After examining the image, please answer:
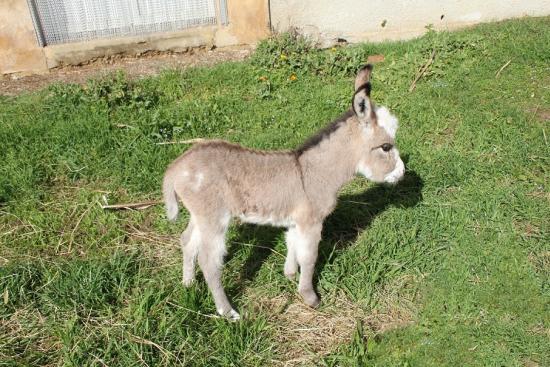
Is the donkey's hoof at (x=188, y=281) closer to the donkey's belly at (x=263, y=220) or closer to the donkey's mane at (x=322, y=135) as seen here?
the donkey's belly at (x=263, y=220)

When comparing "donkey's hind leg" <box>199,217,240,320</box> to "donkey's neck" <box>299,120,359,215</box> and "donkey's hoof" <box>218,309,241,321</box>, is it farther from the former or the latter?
"donkey's neck" <box>299,120,359,215</box>

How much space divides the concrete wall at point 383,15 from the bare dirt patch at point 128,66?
3.45 feet

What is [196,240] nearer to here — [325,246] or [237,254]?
[237,254]

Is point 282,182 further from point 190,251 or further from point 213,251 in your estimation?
point 190,251

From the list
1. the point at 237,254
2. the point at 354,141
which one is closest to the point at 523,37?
the point at 354,141

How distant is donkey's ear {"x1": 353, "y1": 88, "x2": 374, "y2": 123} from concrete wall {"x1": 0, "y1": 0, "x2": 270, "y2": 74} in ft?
16.9

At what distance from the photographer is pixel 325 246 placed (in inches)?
188

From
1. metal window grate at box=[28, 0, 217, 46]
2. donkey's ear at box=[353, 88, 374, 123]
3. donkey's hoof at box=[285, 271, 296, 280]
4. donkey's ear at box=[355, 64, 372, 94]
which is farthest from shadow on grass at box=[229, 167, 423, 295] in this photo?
metal window grate at box=[28, 0, 217, 46]

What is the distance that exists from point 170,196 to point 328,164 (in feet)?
4.12

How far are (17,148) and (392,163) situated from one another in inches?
165

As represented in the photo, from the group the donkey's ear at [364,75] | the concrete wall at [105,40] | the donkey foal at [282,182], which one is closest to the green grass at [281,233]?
the donkey foal at [282,182]

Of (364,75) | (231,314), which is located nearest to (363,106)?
(364,75)

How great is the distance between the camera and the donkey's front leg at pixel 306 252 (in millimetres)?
3996

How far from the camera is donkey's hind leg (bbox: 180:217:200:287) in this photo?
4121mm
